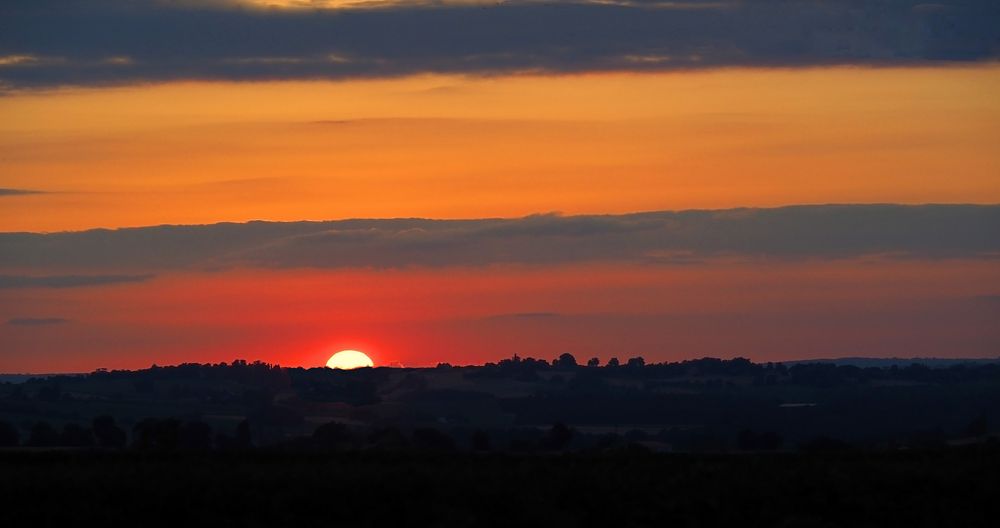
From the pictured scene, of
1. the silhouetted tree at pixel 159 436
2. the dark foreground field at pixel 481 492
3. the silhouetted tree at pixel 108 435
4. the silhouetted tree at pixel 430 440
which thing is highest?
the silhouetted tree at pixel 108 435

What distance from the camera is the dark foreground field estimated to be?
158 feet

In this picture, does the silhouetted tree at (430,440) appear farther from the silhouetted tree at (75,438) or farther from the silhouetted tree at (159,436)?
the silhouetted tree at (159,436)

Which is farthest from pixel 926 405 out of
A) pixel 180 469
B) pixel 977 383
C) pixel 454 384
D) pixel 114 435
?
pixel 180 469

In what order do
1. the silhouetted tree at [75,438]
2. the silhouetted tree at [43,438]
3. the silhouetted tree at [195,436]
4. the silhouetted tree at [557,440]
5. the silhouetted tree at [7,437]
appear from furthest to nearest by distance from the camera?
the silhouetted tree at [7,437] → the silhouetted tree at [75,438] → the silhouetted tree at [43,438] → the silhouetted tree at [557,440] → the silhouetted tree at [195,436]

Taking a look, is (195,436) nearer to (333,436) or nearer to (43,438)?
(43,438)

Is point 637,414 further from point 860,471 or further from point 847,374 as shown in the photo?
point 860,471

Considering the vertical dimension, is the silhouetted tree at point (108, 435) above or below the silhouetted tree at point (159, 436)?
above

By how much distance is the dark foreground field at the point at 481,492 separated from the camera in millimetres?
48062

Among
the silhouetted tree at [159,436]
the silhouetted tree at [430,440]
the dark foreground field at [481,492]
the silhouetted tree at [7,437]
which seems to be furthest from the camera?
the silhouetted tree at [7,437]

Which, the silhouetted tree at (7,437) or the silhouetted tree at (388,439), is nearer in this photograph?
the silhouetted tree at (388,439)

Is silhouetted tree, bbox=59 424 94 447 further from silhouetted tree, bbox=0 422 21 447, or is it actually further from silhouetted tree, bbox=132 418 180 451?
silhouetted tree, bbox=132 418 180 451

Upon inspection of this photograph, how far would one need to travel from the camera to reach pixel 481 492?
164ft

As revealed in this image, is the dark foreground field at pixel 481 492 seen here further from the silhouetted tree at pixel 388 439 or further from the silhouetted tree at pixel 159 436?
the silhouetted tree at pixel 388 439

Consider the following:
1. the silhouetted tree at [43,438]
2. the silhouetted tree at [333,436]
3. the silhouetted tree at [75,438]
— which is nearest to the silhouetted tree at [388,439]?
the silhouetted tree at [333,436]
